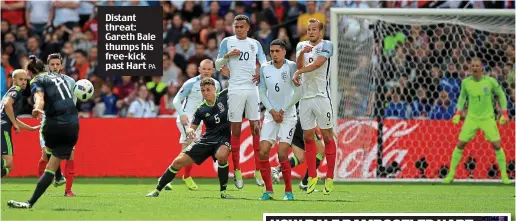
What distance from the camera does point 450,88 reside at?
68.9 ft

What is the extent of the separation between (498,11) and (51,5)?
9061 millimetres

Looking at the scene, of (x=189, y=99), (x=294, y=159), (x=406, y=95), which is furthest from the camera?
(x=406, y=95)

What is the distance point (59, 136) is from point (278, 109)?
11.4 feet

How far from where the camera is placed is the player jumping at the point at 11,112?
15211 millimetres

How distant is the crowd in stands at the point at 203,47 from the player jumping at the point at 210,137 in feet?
21.9

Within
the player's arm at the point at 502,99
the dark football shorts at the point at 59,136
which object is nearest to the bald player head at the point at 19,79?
the dark football shorts at the point at 59,136

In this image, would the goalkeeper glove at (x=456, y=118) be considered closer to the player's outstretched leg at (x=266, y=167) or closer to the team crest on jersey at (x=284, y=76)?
the team crest on jersey at (x=284, y=76)

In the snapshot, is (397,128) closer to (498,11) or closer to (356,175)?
(356,175)

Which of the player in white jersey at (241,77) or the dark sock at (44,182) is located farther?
the player in white jersey at (241,77)

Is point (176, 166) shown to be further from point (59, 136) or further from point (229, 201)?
point (59, 136)

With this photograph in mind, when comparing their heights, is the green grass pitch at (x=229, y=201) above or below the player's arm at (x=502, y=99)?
below

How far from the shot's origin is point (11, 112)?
1519 centimetres

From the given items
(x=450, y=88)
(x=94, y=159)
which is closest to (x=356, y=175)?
(x=450, y=88)

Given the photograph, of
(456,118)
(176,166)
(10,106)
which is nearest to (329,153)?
(176,166)
